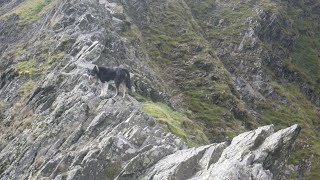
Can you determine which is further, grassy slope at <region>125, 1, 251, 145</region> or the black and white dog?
grassy slope at <region>125, 1, 251, 145</region>

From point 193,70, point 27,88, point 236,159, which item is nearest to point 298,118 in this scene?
point 193,70

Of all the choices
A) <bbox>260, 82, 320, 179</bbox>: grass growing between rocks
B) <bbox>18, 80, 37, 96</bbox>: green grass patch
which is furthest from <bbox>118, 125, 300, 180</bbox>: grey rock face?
<bbox>260, 82, 320, 179</bbox>: grass growing between rocks

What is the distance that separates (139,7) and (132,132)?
13431 centimetres

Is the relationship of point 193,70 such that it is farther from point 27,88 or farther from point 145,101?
point 27,88

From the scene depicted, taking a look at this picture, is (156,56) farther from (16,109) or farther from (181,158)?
(181,158)

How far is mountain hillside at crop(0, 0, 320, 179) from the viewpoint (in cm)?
3797

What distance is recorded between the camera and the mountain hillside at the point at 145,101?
3797cm

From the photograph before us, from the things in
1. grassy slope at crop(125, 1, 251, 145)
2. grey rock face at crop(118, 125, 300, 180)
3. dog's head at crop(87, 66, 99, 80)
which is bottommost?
grassy slope at crop(125, 1, 251, 145)

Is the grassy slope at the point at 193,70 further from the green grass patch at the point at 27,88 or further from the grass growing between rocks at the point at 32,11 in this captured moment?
the green grass patch at the point at 27,88

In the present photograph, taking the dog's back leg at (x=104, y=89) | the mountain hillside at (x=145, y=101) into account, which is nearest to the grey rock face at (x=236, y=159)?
the mountain hillside at (x=145, y=101)

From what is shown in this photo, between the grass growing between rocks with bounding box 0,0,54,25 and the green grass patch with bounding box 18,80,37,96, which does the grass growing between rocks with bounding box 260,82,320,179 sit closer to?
the grass growing between rocks with bounding box 0,0,54,25

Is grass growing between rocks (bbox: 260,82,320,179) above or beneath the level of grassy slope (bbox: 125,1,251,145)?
beneath

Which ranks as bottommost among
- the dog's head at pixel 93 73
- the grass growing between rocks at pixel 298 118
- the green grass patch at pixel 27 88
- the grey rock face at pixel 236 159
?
the grass growing between rocks at pixel 298 118

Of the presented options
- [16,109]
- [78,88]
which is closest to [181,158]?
[78,88]
